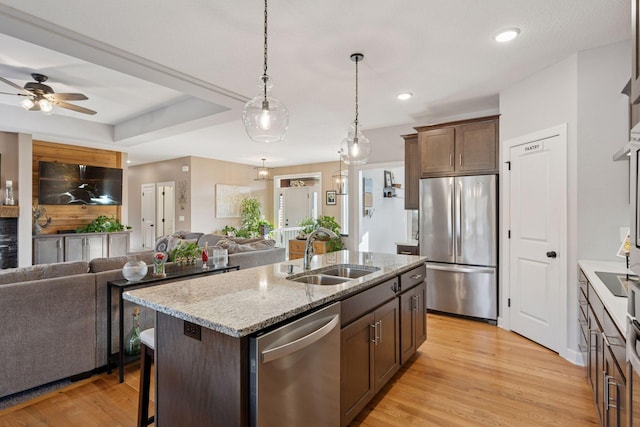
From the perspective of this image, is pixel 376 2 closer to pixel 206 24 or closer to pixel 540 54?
pixel 206 24

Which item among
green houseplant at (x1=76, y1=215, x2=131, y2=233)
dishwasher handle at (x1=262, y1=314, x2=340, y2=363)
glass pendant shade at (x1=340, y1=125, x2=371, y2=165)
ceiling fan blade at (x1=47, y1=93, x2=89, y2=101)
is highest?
ceiling fan blade at (x1=47, y1=93, x2=89, y2=101)

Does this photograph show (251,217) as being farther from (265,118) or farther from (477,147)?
(265,118)

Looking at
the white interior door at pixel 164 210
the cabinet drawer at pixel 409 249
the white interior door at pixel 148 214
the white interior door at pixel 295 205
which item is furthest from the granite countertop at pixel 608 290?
the white interior door at pixel 148 214

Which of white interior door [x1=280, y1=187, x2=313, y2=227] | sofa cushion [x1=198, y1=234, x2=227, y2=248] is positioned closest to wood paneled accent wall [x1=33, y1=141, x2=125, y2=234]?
sofa cushion [x1=198, y1=234, x2=227, y2=248]

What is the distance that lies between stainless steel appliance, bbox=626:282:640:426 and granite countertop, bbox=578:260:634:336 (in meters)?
0.15

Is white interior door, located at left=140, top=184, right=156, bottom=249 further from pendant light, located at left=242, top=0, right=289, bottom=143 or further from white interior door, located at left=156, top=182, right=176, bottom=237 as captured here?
pendant light, located at left=242, top=0, right=289, bottom=143

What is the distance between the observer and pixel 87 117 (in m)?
5.40

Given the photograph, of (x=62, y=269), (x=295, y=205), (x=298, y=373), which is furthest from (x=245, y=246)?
(x=295, y=205)

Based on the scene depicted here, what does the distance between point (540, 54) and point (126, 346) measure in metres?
4.39

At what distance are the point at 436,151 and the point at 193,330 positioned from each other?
3.63 m

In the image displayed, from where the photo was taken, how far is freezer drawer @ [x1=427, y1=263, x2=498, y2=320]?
380 cm

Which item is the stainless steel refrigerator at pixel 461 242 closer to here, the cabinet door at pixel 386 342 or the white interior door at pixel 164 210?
the cabinet door at pixel 386 342

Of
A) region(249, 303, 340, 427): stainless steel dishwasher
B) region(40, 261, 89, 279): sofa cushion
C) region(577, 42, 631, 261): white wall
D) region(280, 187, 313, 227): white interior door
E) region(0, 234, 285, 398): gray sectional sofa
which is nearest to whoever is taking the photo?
region(249, 303, 340, 427): stainless steel dishwasher

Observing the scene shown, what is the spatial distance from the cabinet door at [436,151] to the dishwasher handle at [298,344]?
3034 mm
